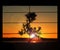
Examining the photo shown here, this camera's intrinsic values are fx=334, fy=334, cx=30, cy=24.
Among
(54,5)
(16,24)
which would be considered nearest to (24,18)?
(16,24)

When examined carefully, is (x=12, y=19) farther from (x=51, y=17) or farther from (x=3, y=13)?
(x=51, y=17)

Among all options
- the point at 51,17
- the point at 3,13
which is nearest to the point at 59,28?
the point at 51,17

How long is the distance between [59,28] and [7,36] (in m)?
2.79

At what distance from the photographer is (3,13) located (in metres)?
17.7

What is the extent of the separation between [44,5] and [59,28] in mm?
1459

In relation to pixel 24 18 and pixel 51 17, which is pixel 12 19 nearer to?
pixel 24 18

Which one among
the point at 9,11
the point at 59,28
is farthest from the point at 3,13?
the point at 59,28

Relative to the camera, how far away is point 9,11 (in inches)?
694

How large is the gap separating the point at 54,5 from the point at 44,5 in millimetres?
532

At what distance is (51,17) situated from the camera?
57.7 feet

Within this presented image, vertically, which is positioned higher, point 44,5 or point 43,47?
point 44,5

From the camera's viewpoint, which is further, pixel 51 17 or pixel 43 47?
pixel 51 17
